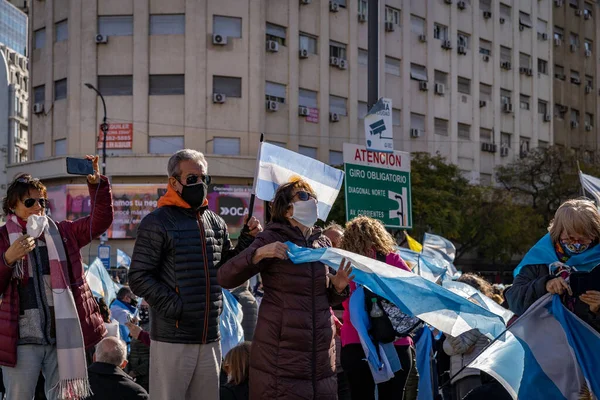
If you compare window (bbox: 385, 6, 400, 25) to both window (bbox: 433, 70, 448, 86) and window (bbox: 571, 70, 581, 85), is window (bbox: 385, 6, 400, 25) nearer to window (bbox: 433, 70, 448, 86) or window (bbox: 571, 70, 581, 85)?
window (bbox: 433, 70, 448, 86)

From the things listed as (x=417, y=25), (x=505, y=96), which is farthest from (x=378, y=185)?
(x=505, y=96)

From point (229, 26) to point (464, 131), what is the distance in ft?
53.0

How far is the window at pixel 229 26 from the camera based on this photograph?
127 ft

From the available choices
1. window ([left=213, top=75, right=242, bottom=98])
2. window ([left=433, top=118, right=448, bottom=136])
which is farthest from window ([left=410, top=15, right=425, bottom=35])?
window ([left=213, top=75, right=242, bottom=98])

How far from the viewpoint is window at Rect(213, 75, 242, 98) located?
38656mm

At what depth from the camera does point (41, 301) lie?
18.1ft

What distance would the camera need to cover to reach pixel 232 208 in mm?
38031

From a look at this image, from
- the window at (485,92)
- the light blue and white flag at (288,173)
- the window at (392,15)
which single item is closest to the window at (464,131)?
the window at (485,92)

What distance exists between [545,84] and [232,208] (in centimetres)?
2533

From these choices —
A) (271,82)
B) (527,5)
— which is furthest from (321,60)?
(527,5)

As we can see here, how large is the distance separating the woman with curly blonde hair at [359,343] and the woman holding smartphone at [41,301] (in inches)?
80.0

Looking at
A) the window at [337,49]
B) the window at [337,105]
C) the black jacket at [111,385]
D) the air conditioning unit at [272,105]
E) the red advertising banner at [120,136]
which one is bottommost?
the black jacket at [111,385]

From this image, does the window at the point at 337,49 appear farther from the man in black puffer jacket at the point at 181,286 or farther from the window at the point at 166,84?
the man in black puffer jacket at the point at 181,286

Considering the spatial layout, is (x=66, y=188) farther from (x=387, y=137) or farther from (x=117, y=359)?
(x=117, y=359)
